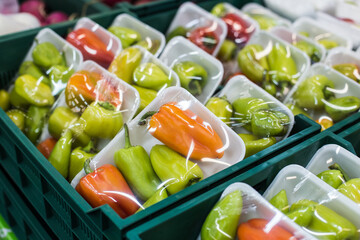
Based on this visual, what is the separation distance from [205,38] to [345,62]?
67 cm

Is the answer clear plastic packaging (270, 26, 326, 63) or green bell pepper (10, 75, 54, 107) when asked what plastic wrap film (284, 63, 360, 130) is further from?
green bell pepper (10, 75, 54, 107)

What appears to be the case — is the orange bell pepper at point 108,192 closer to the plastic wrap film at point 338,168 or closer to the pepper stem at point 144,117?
the pepper stem at point 144,117

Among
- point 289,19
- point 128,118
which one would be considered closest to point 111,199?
point 128,118

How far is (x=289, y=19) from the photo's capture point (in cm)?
250

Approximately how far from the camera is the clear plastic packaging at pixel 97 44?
6.19 feet

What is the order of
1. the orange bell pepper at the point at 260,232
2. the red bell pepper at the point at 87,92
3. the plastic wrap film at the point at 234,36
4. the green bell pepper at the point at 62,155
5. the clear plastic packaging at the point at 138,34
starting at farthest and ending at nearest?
1. the plastic wrap film at the point at 234,36
2. the clear plastic packaging at the point at 138,34
3. the red bell pepper at the point at 87,92
4. the green bell pepper at the point at 62,155
5. the orange bell pepper at the point at 260,232

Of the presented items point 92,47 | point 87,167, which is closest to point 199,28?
point 92,47

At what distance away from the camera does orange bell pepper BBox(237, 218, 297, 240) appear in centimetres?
104

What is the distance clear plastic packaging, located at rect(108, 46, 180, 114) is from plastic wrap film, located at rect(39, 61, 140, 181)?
7 cm

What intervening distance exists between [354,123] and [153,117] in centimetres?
80

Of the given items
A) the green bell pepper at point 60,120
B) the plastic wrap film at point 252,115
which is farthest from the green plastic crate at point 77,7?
the plastic wrap film at point 252,115

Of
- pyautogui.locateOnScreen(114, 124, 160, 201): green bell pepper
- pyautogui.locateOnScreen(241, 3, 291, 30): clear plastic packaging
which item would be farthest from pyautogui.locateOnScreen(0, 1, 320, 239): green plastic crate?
pyautogui.locateOnScreen(241, 3, 291, 30): clear plastic packaging

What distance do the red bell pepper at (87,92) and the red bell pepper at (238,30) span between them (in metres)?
0.83

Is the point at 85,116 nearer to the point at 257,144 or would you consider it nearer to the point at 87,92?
the point at 87,92
